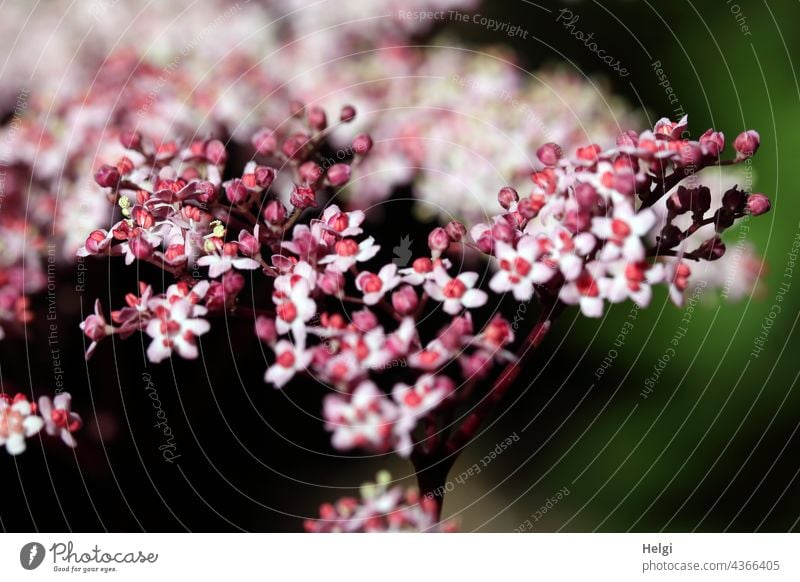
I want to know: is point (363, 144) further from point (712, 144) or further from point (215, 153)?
point (712, 144)

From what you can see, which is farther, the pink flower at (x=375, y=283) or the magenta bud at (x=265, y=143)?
the magenta bud at (x=265, y=143)

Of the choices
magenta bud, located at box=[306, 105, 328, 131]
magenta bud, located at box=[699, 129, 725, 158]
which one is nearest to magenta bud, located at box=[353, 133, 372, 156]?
magenta bud, located at box=[306, 105, 328, 131]

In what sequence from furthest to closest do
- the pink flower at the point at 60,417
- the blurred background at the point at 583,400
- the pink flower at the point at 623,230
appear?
the blurred background at the point at 583,400, the pink flower at the point at 60,417, the pink flower at the point at 623,230

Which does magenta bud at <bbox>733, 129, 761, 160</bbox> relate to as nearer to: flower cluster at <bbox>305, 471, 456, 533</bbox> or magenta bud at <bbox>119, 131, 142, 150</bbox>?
flower cluster at <bbox>305, 471, 456, 533</bbox>

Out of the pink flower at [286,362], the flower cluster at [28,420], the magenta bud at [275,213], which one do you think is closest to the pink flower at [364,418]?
the pink flower at [286,362]

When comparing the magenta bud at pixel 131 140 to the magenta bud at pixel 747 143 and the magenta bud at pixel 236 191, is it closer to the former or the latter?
the magenta bud at pixel 236 191

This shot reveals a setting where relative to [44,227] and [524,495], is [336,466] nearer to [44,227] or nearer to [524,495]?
[524,495]

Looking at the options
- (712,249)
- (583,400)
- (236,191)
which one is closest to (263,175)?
(236,191)
